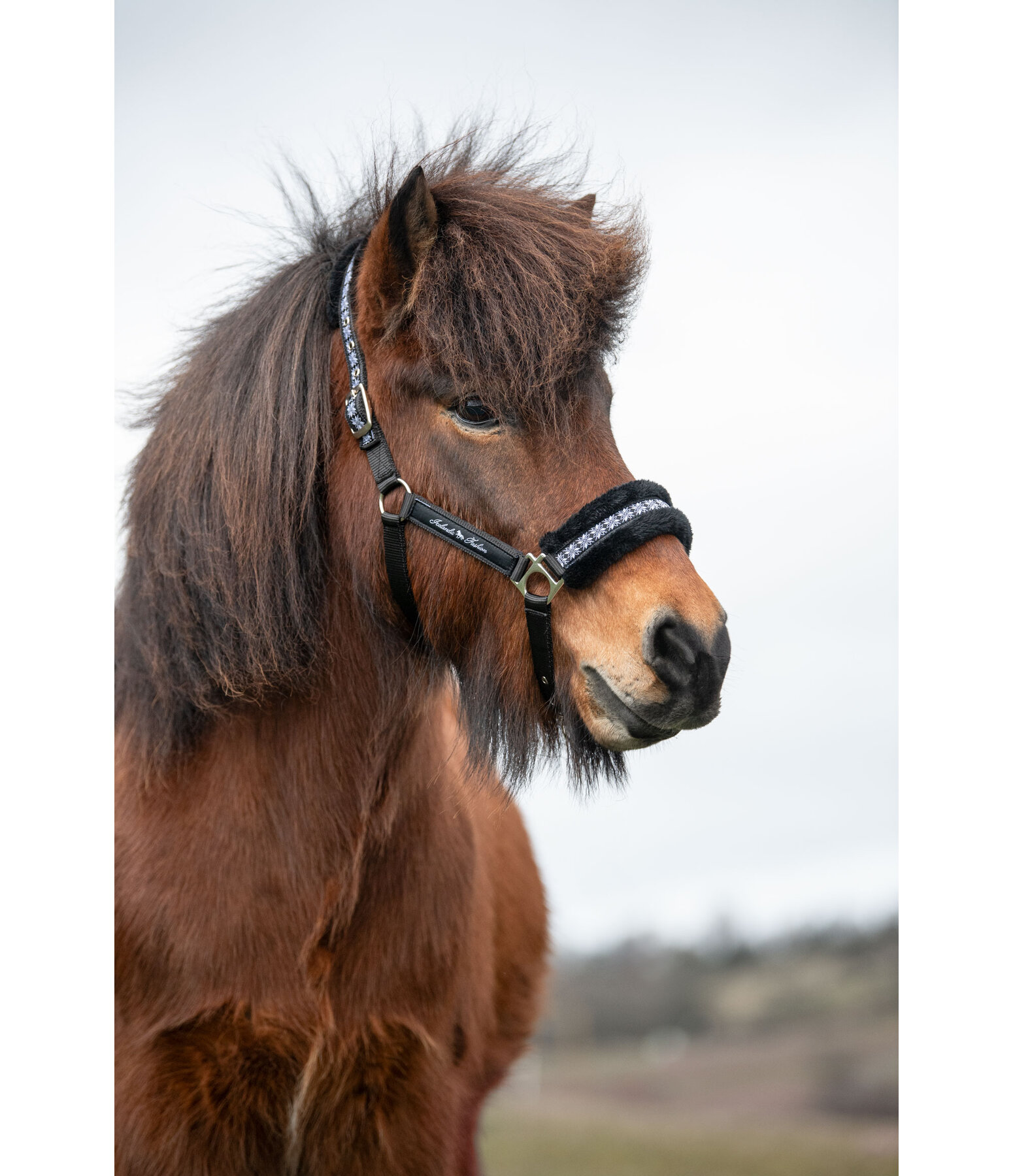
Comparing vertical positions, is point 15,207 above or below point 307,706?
above

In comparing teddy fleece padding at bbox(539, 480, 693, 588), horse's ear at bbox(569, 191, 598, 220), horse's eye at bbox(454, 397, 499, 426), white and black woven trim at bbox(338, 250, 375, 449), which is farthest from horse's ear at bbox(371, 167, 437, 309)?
teddy fleece padding at bbox(539, 480, 693, 588)

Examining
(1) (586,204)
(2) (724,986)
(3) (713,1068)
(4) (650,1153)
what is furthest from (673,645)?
(2) (724,986)

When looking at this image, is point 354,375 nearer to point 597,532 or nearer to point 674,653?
point 597,532

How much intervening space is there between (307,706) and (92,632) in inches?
23.8

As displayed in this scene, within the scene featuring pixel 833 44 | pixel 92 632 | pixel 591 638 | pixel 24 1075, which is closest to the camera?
pixel 591 638

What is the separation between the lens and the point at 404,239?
75.5 inches

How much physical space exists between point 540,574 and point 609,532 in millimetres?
158

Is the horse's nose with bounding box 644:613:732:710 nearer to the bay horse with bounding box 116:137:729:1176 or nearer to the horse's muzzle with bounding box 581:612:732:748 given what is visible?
the horse's muzzle with bounding box 581:612:732:748

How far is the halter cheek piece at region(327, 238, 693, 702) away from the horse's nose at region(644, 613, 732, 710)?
0.54 ft

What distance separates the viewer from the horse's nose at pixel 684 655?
164 cm

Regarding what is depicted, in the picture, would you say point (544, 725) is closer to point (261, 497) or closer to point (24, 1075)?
point (261, 497)

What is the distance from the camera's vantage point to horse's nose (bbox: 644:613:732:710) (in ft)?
5.40

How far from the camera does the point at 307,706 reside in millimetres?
2111

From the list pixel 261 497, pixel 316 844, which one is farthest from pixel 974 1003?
pixel 261 497
